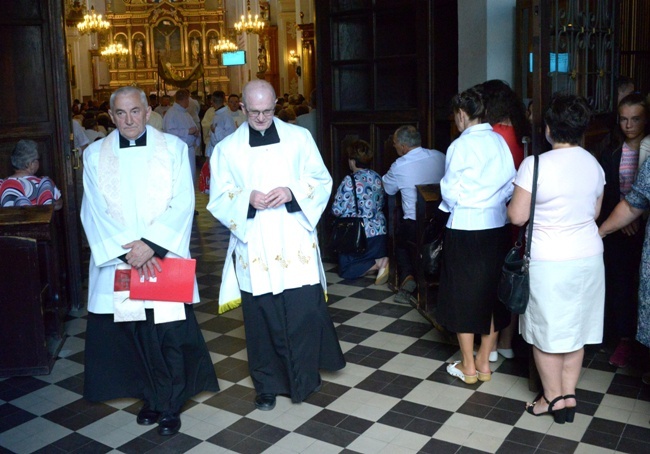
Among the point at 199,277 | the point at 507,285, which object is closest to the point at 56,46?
the point at 199,277

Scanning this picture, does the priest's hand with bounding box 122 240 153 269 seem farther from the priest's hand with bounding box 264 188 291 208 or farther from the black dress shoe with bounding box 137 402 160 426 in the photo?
the black dress shoe with bounding box 137 402 160 426

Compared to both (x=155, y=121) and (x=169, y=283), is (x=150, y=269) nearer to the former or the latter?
(x=169, y=283)

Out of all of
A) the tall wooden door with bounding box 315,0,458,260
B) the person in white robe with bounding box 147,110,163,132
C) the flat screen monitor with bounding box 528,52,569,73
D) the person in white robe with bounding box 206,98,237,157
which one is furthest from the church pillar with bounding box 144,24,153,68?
the flat screen monitor with bounding box 528,52,569,73

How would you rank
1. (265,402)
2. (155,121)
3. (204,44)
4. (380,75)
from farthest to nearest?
1. (204,44)
2. (155,121)
3. (380,75)
4. (265,402)

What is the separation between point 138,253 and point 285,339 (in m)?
0.91

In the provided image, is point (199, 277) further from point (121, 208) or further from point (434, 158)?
point (121, 208)

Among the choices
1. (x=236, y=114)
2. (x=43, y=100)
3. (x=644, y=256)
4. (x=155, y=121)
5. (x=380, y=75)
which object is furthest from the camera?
(x=236, y=114)

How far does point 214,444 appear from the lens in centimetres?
361

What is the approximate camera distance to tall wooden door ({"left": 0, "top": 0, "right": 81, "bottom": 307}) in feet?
18.4

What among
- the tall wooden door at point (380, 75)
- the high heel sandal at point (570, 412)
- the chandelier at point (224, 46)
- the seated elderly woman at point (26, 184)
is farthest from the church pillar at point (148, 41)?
the high heel sandal at point (570, 412)

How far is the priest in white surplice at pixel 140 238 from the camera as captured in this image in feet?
12.1

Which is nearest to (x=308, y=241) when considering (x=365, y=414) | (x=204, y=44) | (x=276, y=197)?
(x=276, y=197)

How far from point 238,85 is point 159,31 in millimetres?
3457

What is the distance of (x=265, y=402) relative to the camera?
13.1 ft
